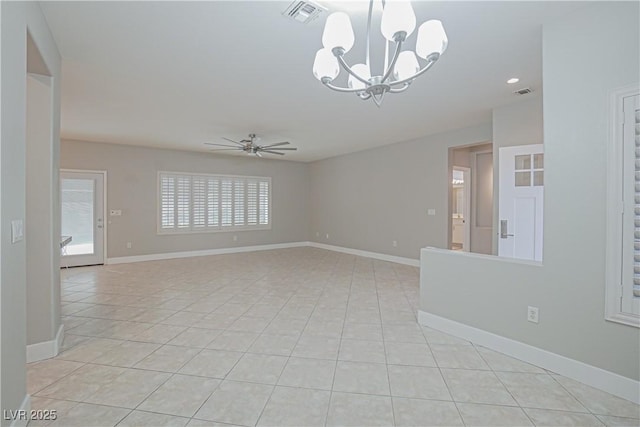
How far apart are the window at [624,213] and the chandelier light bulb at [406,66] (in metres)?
1.34

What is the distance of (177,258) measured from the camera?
7.55m

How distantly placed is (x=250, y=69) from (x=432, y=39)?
1.99m

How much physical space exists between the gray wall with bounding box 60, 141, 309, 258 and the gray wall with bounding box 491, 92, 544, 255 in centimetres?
619

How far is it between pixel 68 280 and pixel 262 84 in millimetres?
4892

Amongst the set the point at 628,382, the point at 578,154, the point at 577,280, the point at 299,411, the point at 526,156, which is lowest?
the point at 299,411

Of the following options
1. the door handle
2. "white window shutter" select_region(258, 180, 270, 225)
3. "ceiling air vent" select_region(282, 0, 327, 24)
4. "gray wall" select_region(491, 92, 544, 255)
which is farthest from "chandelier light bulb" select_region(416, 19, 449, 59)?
"white window shutter" select_region(258, 180, 270, 225)

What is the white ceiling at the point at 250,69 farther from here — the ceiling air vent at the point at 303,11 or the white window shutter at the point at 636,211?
the white window shutter at the point at 636,211

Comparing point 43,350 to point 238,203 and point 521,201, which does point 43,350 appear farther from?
point 238,203

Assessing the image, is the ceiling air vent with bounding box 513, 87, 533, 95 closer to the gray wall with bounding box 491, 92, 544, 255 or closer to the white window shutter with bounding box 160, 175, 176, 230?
the gray wall with bounding box 491, 92, 544, 255

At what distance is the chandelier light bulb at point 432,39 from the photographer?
1.82m

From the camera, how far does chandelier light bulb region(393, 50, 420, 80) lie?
7.11 ft

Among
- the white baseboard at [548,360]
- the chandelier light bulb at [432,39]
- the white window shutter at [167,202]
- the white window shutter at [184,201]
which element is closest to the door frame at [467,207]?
the white baseboard at [548,360]

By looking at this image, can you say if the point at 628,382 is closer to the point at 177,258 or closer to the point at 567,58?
the point at 567,58

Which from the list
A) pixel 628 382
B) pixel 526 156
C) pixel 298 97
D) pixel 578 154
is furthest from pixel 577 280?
pixel 298 97
